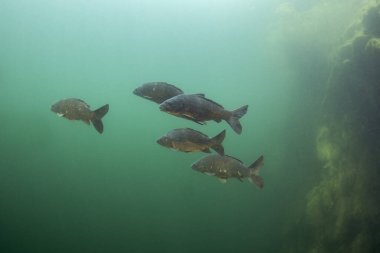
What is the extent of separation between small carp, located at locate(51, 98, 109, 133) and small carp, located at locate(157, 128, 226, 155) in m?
1.18

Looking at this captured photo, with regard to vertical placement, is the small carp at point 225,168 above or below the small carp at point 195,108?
below

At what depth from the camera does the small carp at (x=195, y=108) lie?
157 inches

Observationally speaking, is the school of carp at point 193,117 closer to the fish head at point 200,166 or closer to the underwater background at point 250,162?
the fish head at point 200,166

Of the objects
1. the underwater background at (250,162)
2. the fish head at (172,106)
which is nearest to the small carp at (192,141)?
the fish head at (172,106)

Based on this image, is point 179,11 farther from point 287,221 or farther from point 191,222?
point 287,221

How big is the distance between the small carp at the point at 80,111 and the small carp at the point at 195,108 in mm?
1591

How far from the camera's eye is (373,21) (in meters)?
12.7

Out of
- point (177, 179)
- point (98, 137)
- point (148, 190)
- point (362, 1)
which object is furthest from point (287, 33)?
point (98, 137)

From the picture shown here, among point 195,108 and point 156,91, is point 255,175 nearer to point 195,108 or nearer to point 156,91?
point 195,108

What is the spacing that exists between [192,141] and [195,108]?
0.74 metres

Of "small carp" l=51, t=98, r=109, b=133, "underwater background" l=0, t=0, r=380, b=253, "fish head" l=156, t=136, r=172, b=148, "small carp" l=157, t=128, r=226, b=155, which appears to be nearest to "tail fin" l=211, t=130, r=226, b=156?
"small carp" l=157, t=128, r=226, b=155

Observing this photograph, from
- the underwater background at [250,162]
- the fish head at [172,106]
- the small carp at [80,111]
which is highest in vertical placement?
the underwater background at [250,162]

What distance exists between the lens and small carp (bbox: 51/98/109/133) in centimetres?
522

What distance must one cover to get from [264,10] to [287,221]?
74.3 ft
